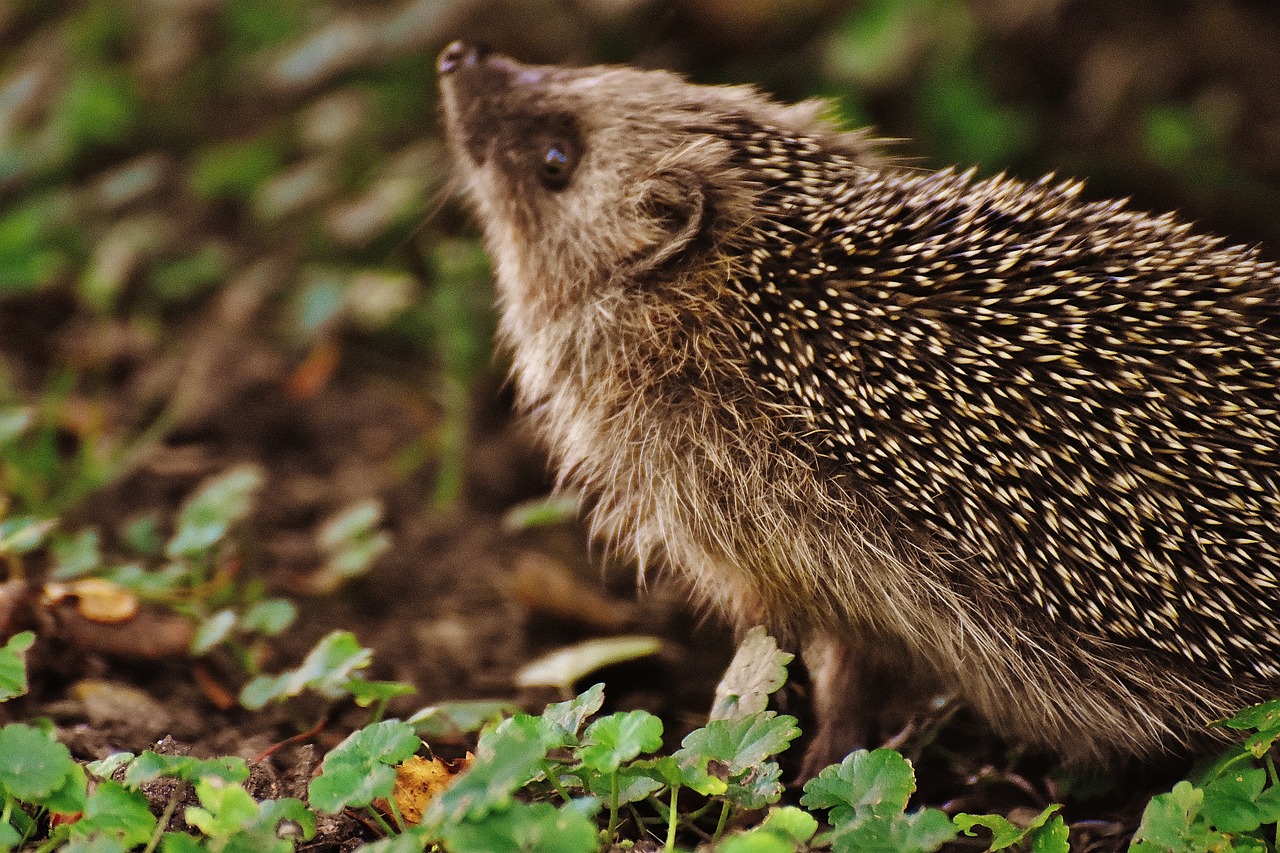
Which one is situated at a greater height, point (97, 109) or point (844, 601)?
point (97, 109)

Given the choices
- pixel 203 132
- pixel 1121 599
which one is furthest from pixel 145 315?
pixel 1121 599

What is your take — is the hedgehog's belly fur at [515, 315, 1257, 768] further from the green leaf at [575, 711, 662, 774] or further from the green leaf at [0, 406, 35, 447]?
the green leaf at [0, 406, 35, 447]

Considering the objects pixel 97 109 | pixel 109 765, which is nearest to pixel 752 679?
pixel 109 765

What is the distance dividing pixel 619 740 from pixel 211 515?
6.31 ft

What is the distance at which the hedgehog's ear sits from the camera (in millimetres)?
3542

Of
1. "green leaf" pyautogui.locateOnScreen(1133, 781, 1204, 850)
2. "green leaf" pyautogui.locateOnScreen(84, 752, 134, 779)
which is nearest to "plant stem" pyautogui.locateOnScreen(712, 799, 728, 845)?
"green leaf" pyautogui.locateOnScreen(1133, 781, 1204, 850)

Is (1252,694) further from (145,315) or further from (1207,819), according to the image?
(145,315)

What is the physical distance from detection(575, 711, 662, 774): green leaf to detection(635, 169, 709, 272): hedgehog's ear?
1.55 metres

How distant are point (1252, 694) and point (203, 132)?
623 centimetres

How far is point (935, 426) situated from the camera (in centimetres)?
299

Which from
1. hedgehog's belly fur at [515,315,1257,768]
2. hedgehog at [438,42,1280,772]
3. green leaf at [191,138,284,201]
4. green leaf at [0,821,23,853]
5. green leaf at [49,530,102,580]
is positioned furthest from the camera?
green leaf at [191,138,284,201]

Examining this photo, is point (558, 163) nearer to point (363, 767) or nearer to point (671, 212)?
point (671, 212)

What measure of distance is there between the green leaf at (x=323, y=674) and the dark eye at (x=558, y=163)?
1.69 meters

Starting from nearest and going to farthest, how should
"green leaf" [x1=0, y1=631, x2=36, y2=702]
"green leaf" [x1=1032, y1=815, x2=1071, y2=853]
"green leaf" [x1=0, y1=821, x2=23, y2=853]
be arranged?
"green leaf" [x1=0, y1=821, x2=23, y2=853] → "green leaf" [x1=1032, y1=815, x2=1071, y2=853] → "green leaf" [x1=0, y1=631, x2=36, y2=702]
